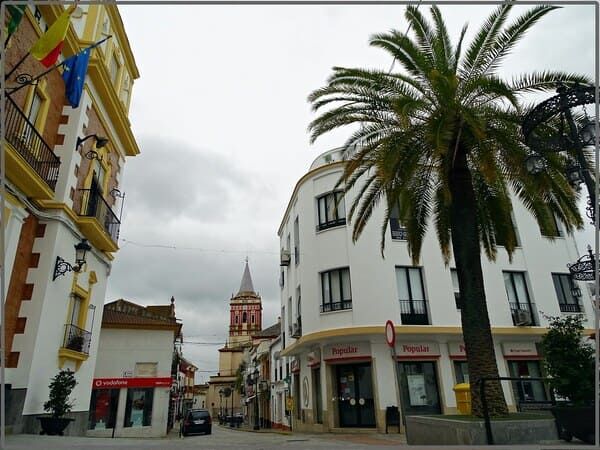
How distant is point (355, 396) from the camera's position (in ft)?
60.3

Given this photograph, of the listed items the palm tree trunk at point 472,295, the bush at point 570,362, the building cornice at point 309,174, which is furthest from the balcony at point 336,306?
the bush at point 570,362

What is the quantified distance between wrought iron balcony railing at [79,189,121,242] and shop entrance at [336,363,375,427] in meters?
11.9

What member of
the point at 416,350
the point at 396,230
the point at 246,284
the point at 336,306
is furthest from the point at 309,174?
the point at 246,284

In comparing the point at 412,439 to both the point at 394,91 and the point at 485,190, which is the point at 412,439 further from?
the point at 394,91

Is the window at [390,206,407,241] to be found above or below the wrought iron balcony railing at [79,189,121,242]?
above

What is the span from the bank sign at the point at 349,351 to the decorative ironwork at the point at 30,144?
542 inches

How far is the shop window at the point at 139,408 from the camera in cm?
2122

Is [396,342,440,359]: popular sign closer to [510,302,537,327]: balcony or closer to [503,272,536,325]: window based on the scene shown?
[510,302,537,327]: balcony

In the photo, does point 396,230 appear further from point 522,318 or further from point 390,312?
point 522,318

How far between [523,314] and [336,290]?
9.28 meters

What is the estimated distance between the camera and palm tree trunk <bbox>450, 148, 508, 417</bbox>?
879 centimetres

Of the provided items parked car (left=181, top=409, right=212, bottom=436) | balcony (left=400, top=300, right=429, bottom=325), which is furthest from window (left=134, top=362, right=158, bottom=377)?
balcony (left=400, top=300, right=429, bottom=325)

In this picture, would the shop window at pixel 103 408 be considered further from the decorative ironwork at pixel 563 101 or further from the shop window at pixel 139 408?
the decorative ironwork at pixel 563 101

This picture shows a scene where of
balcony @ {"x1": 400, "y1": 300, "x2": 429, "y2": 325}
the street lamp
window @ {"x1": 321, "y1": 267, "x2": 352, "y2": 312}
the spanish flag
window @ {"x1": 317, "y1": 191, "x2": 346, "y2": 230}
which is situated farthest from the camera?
window @ {"x1": 317, "y1": 191, "x2": 346, "y2": 230}
